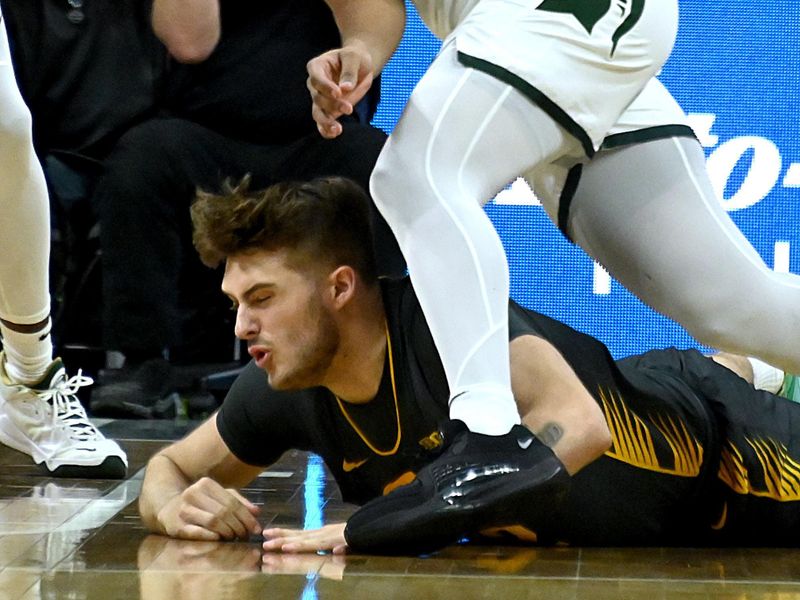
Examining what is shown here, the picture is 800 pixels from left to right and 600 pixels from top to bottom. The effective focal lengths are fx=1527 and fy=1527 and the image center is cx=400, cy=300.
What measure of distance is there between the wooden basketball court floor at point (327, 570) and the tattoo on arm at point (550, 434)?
0.64 feet

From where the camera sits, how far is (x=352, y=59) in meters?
2.43

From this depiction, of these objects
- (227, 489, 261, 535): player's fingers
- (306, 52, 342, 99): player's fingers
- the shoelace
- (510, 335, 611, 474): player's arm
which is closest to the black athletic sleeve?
(227, 489, 261, 535): player's fingers

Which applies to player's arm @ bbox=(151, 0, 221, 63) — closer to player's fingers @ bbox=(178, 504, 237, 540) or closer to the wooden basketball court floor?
the wooden basketball court floor

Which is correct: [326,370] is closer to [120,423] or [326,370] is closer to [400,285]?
[400,285]

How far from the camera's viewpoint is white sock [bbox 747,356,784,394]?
329cm

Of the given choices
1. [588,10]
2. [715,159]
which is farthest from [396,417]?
[715,159]

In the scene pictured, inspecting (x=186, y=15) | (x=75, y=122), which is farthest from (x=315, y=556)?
(x=75, y=122)

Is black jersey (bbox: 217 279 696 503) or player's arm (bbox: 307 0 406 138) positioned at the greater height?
player's arm (bbox: 307 0 406 138)

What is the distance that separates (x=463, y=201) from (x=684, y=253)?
0.44 meters

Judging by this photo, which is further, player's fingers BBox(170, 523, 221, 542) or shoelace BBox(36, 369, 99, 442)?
shoelace BBox(36, 369, 99, 442)

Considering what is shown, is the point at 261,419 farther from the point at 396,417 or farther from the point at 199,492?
the point at 396,417

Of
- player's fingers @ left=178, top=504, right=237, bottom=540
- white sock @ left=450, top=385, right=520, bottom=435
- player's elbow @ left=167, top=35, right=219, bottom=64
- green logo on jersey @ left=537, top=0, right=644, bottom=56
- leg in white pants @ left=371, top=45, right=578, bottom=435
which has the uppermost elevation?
green logo on jersey @ left=537, top=0, right=644, bottom=56

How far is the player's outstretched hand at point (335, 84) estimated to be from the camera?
2365 mm

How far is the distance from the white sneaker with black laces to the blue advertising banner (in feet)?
5.37
